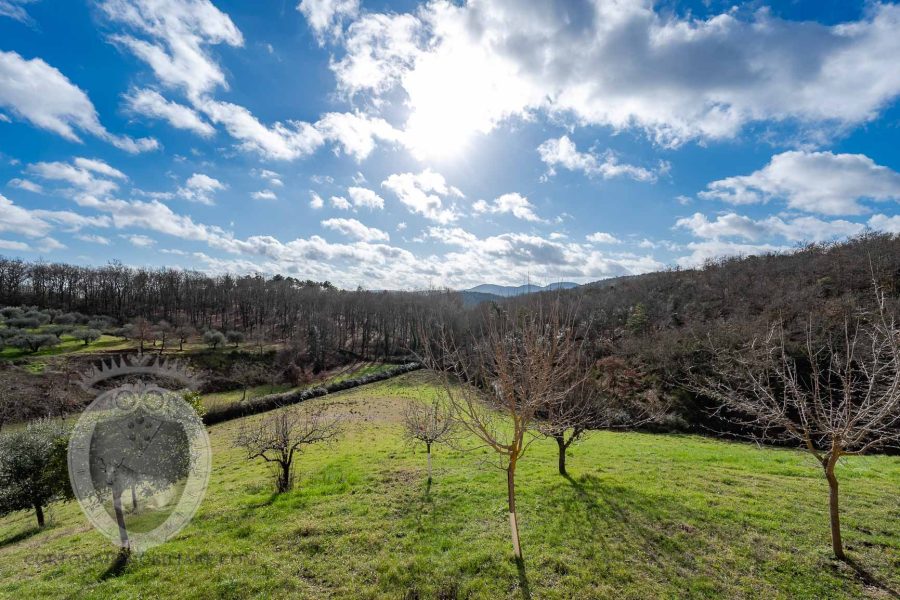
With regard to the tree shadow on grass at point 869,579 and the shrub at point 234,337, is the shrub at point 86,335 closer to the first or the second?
the shrub at point 234,337

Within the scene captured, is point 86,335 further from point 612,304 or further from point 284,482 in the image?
point 612,304

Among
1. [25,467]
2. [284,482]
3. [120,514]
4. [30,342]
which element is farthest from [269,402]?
[30,342]

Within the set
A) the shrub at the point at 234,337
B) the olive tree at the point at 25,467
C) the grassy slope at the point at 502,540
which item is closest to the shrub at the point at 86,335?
the shrub at the point at 234,337

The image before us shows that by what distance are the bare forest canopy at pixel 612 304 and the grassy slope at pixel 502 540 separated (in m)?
5.98

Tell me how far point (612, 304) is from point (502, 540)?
4967 centimetres

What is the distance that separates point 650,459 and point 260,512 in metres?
15.0

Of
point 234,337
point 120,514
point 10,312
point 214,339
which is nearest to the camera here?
point 120,514

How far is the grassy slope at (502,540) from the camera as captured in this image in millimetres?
7027

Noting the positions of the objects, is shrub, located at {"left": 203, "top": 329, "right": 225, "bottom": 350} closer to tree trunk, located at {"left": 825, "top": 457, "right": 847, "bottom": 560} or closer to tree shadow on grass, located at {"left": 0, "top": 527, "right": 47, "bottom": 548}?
tree shadow on grass, located at {"left": 0, "top": 527, "right": 47, "bottom": 548}

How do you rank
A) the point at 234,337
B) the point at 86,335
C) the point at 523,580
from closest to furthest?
the point at 523,580
the point at 86,335
the point at 234,337

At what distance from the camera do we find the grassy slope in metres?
7.03

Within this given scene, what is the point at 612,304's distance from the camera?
52.4 meters

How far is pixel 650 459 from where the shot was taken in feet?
49.9

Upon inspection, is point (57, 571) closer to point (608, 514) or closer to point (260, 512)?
point (260, 512)
